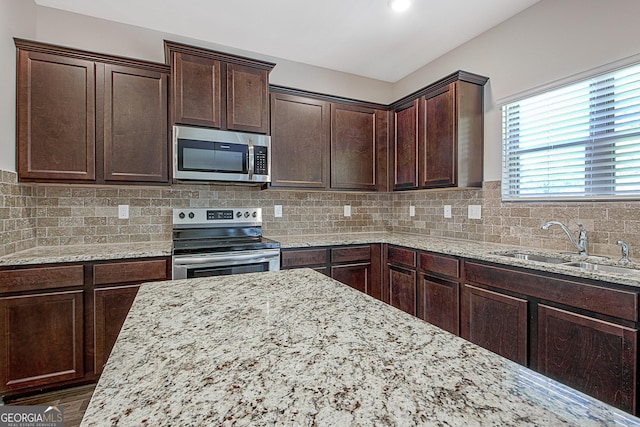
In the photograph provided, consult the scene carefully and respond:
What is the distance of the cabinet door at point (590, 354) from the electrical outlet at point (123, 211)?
314 cm

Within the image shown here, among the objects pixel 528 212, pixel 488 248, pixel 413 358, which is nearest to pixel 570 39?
pixel 528 212

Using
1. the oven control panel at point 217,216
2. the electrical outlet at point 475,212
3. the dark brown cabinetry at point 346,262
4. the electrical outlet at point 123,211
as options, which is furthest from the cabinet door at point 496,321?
the electrical outlet at point 123,211

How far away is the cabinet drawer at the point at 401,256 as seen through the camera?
285 centimetres

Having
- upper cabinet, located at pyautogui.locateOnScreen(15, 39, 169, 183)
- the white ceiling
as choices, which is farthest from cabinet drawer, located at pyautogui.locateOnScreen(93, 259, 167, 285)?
the white ceiling

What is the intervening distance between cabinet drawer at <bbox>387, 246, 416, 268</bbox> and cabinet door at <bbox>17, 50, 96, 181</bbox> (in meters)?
2.60

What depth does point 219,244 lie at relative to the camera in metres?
2.64

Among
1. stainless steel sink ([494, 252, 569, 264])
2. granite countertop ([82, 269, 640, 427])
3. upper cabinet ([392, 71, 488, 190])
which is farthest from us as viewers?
upper cabinet ([392, 71, 488, 190])

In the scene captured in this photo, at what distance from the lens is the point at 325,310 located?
0.96 m

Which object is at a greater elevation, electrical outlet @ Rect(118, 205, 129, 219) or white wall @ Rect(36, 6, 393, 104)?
white wall @ Rect(36, 6, 393, 104)

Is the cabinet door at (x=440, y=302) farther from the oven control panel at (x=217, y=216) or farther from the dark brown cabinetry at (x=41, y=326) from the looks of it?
the dark brown cabinetry at (x=41, y=326)

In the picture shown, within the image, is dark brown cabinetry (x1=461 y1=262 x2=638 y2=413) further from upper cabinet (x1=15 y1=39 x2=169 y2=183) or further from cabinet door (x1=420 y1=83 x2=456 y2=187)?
upper cabinet (x1=15 y1=39 x2=169 y2=183)

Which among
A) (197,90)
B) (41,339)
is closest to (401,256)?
(197,90)

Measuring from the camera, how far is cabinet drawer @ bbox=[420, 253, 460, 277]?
244 centimetres

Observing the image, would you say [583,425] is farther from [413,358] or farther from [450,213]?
[450,213]
